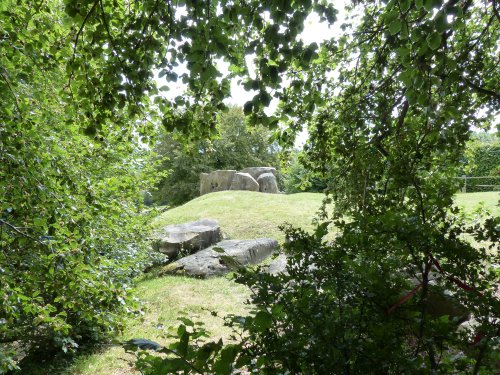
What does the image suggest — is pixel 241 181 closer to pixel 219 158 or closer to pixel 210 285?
pixel 219 158

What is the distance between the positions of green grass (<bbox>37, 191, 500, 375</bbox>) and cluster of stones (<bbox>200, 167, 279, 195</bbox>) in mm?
3871

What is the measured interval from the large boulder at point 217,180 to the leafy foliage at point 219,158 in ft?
13.9

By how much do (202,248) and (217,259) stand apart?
1.45 m

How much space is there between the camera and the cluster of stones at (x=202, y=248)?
11.9 meters

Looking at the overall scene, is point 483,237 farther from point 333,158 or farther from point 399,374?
point 333,158

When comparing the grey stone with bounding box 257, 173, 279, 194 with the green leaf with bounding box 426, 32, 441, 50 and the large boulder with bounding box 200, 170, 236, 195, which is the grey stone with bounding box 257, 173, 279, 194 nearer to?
the large boulder with bounding box 200, 170, 236, 195

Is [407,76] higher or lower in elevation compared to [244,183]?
higher

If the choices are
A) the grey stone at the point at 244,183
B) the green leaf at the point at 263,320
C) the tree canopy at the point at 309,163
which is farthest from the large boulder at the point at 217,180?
the green leaf at the point at 263,320

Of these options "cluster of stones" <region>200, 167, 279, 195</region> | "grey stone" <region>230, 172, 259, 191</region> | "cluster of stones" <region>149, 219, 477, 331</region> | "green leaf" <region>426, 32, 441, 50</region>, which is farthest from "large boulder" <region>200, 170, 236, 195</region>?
"green leaf" <region>426, 32, 441, 50</region>

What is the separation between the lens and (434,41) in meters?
1.63

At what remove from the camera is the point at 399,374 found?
134cm

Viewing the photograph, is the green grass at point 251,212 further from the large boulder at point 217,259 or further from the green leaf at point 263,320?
the green leaf at point 263,320

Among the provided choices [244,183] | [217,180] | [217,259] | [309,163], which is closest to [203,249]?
[217,259]

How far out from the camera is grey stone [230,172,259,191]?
26156mm
